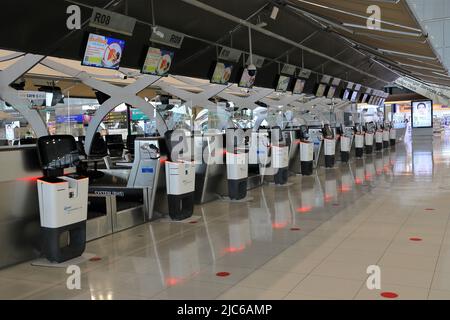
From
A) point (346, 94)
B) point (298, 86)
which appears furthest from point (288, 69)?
point (346, 94)

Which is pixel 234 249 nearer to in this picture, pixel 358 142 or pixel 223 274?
pixel 223 274

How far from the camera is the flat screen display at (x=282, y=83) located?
14.2 m

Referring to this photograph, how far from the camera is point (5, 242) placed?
5.26m

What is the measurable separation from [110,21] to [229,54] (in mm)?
4320

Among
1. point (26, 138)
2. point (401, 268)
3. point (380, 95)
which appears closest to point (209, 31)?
point (26, 138)

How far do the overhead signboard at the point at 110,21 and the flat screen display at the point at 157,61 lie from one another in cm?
98

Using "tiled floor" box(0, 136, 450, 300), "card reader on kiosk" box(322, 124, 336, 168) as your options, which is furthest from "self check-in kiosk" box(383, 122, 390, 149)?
"tiled floor" box(0, 136, 450, 300)

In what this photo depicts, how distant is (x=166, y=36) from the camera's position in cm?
896

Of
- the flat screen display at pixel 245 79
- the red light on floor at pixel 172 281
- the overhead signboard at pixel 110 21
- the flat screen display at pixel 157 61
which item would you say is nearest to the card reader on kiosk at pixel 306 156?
the flat screen display at pixel 245 79

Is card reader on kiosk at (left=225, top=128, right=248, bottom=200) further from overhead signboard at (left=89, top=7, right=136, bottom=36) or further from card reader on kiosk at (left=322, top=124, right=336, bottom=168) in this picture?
card reader on kiosk at (left=322, top=124, right=336, bottom=168)

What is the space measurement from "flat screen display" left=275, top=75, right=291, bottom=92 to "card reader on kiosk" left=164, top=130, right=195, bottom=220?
7114 millimetres

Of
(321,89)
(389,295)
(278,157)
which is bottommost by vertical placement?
(389,295)

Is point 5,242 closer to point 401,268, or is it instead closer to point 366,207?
point 401,268
